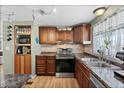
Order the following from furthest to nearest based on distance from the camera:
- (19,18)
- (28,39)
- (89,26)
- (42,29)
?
(42,29)
(28,39)
(89,26)
(19,18)

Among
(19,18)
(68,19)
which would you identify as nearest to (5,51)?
(19,18)

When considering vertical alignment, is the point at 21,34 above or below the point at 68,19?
below

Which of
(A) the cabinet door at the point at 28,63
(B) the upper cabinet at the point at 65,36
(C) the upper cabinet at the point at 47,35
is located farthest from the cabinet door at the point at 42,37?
(A) the cabinet door at the point at 28,63

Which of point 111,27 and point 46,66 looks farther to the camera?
point 46,66

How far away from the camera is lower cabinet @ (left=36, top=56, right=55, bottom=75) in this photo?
633 centimetres

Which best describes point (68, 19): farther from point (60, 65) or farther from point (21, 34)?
point (60, 65)

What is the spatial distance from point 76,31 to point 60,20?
44cm

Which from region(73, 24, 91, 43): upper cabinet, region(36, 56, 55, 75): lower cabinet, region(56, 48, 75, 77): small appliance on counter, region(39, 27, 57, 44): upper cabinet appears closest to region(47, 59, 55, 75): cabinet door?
region(36, 56, 55, 75): lower cabinet

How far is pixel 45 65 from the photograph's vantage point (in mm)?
6418

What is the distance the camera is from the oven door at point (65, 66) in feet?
19.6

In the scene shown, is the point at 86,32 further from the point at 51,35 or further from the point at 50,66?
the point at 50,66

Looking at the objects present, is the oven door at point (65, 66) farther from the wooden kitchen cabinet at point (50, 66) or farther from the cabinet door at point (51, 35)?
the cabinet door at point (51, 35)

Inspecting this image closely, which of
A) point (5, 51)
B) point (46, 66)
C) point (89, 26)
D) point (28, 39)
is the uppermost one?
point (89, 26)

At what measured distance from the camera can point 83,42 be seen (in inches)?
158
